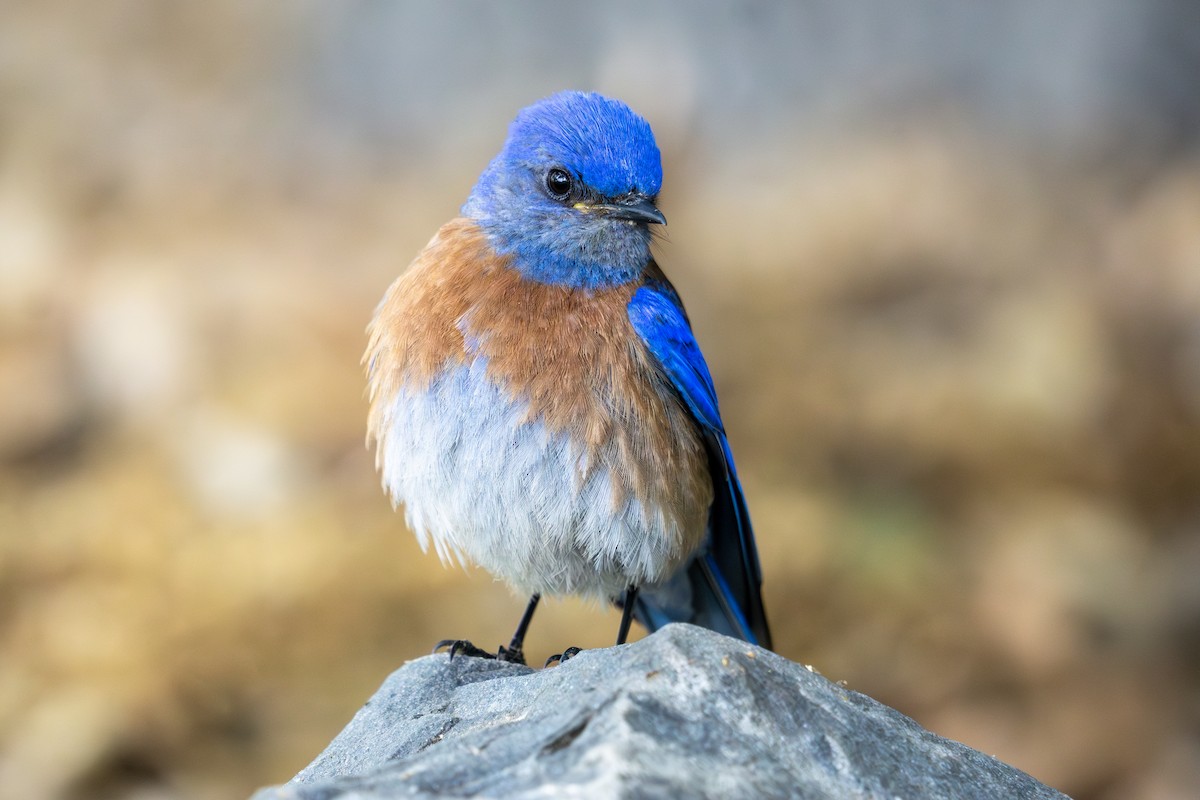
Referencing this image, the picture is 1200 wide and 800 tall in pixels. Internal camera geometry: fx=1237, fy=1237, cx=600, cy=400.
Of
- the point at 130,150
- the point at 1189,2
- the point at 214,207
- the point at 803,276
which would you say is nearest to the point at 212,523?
the point at 214,207

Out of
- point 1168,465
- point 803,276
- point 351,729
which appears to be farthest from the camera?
point 803,276

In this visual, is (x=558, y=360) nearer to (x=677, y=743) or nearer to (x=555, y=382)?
(x=555, y=382)

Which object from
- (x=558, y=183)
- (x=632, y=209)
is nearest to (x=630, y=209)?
(x=632, y=209)

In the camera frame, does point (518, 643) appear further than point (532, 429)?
Yes

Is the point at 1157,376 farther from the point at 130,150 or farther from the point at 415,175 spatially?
the point at 130,150

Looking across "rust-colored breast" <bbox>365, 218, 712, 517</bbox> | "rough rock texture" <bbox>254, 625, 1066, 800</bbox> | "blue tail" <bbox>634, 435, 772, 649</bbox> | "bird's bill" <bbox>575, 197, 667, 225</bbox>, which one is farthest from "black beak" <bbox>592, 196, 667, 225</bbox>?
"rough rock texture" <bbox>254, 625, 1066, 800</bbox>

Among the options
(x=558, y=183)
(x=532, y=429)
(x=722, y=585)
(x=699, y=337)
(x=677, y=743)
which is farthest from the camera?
(x=699, y=337)

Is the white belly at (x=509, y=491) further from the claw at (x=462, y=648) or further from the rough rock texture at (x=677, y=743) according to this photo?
the rough rock texture at (x=677, y=743)
